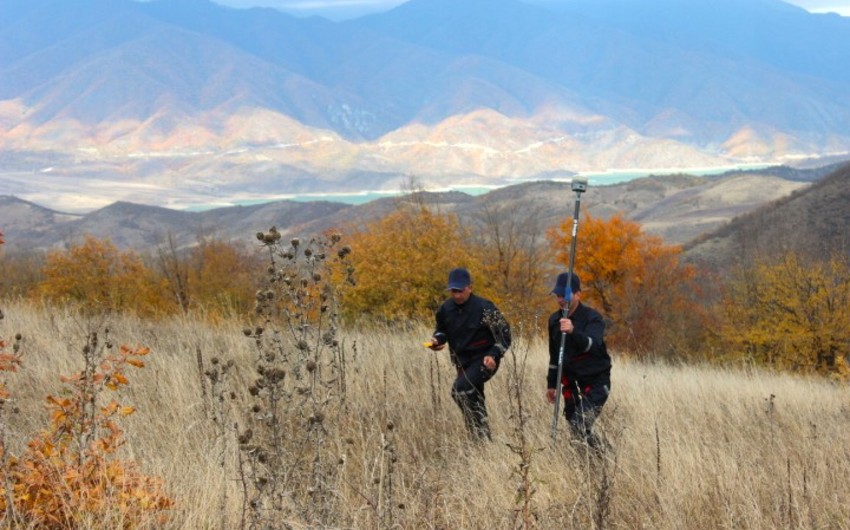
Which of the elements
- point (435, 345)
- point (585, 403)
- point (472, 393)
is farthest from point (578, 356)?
point (435, 345)

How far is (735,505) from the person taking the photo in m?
3.85

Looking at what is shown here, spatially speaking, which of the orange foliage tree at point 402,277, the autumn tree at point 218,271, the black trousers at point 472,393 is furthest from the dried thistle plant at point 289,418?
the autumn tree at point 218,271

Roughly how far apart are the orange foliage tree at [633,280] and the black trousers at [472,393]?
110 feet

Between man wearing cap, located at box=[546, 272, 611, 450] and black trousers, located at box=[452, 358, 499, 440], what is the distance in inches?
18.1

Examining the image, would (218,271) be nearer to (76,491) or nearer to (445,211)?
(76,491)

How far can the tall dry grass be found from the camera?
12.0 feet

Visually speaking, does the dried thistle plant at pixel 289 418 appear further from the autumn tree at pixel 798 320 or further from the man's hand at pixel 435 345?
the autumn tree at pixel 798 320

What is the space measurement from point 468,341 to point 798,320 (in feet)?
82.5

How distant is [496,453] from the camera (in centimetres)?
472

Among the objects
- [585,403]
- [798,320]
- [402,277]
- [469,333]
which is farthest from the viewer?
[798,320]

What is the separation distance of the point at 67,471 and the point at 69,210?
156 meters

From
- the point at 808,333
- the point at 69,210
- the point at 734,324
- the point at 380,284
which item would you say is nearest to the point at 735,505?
the point at 380,284

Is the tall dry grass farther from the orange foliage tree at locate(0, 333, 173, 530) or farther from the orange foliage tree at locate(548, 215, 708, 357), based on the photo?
the orange foliage tree at locate(548, 215, 708, 357)

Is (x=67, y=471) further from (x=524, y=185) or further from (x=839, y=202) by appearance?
(x=524, y=185)
